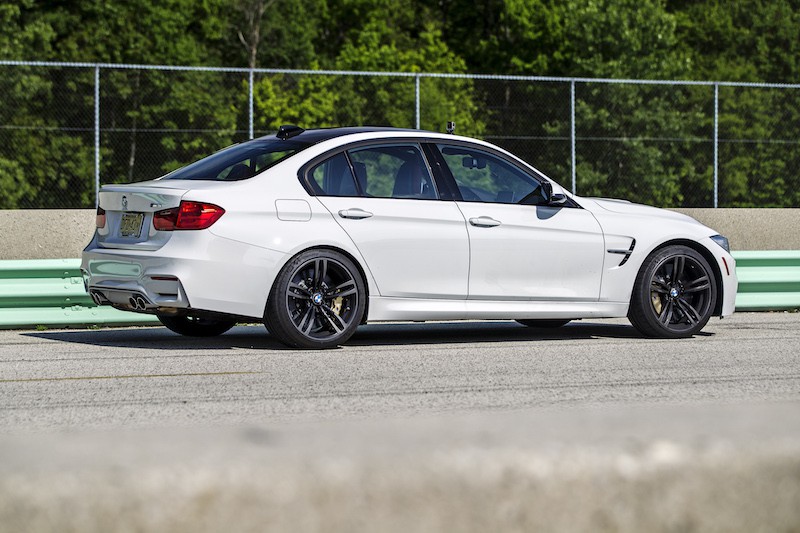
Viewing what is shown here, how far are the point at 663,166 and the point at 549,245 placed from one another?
65.5 ft

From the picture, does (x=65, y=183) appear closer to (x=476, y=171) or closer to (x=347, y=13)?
(x=476, y=171)

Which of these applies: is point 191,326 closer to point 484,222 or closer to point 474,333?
point 474,333

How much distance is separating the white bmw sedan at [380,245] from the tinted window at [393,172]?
0.04 ft

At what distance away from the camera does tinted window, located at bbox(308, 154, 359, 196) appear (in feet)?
30.3

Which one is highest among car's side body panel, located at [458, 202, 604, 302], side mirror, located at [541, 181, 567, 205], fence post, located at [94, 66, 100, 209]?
fence post, located at [94, 66, 100, 209]

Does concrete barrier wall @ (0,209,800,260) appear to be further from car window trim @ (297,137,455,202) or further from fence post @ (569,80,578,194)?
fence post @ (569,80,578,194)

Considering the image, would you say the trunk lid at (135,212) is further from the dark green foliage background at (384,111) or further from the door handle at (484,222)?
the dark green foliage background at (384,111)

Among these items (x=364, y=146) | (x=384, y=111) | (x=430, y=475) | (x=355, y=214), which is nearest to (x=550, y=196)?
(x=364, y=146)

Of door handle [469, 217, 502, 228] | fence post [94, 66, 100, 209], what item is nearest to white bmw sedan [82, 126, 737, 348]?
door handle [469, 217, 502, 228]

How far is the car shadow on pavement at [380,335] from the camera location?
975 cm

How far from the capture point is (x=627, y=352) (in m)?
9.13

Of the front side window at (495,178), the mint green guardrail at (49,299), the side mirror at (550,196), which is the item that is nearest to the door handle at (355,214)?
the front side window at (495,178)

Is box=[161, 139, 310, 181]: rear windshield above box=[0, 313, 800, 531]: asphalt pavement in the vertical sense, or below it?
above

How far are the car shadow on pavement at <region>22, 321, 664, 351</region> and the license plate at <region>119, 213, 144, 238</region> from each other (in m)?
0.88
